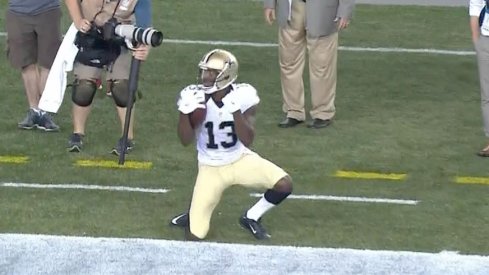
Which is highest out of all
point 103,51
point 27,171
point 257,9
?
point 103,51

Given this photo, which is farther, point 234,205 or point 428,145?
point 428,145

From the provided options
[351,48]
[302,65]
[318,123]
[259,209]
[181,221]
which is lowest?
[351,48]

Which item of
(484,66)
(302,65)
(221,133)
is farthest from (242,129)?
(302,65)

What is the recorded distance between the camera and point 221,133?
681 centimetres

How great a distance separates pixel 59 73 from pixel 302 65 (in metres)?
2.06

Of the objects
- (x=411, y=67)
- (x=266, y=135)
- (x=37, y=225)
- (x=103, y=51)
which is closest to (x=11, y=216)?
(x=37, y=225)

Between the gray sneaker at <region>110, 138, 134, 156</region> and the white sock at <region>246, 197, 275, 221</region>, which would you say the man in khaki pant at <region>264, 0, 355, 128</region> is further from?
the white sock at <region>246, 197, 275, 221</region>

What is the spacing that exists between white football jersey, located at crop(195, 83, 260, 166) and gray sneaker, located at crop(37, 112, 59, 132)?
9.14ft

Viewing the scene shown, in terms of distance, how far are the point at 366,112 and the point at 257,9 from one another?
4.81 m

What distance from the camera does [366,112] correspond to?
10.2m

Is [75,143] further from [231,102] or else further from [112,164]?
[231,102]

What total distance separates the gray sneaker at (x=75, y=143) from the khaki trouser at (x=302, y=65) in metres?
1.80

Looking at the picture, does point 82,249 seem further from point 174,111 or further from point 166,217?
point 174,111

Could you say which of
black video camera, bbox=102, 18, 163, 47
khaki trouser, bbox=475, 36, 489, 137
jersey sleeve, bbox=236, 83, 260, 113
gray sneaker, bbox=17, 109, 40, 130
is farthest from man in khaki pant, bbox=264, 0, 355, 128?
jersey sleeve, bbox=236, 83, 260, 113
